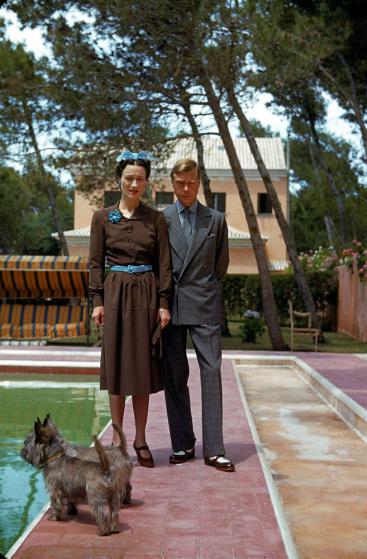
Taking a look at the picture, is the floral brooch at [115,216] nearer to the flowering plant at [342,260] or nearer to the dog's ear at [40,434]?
the dog's ear at [40,434]

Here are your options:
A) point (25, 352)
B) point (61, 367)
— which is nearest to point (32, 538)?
point (61, 367)

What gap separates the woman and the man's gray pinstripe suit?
0.18 metres

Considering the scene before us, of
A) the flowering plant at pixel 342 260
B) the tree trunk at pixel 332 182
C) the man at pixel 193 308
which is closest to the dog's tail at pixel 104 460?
the man at pixel 193 308

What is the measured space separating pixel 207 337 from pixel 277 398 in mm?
4057

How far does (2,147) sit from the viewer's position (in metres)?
18.0

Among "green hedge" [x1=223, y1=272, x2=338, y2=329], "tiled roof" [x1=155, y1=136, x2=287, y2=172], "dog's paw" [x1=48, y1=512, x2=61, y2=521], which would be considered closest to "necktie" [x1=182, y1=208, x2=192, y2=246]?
"dog's paw" [x1=48, y1=512, x2=61, y2=521]

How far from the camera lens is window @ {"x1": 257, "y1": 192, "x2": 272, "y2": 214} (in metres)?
34.7

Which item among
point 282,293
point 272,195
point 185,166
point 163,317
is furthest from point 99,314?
point 282,293

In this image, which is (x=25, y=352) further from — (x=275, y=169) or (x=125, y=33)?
(x=275, y=169)

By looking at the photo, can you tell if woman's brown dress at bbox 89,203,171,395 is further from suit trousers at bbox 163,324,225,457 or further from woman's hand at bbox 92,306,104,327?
suit trousers at bbox 163,324,225,457

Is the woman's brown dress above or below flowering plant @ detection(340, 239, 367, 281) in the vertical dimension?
below

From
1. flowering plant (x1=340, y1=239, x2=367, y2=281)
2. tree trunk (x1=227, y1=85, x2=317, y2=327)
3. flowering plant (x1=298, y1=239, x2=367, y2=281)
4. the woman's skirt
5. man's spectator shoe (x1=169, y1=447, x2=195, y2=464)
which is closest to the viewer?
the woman's skirt

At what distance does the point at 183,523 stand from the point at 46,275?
10.8m

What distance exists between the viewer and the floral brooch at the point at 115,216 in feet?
15.7
